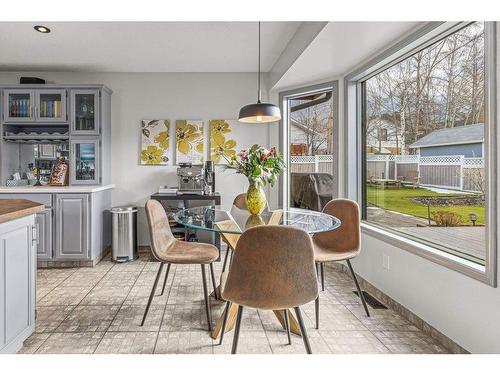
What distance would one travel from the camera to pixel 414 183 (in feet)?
8.57

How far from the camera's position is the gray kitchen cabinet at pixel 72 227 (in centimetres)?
362

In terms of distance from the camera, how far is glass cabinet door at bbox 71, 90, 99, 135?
153 inches

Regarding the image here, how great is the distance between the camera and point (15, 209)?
6.08 feet

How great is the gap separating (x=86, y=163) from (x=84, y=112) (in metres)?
0.64

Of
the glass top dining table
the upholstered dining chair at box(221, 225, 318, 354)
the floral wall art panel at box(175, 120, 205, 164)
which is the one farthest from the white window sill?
the floral wall art panel at box(175, 120, 205, 164)

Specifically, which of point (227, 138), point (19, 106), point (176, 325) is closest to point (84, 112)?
point (19, 106)

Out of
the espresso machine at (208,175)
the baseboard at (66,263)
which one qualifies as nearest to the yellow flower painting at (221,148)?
the espresso machine at (208,175)

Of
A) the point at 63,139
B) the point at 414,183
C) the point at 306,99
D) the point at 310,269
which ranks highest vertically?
the point at 306,99

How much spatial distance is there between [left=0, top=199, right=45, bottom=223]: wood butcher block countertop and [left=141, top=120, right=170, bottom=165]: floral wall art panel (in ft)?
7.26

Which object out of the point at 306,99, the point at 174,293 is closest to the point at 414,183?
the point at 306,99

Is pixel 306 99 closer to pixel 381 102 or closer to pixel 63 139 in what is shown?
pixel 381 102

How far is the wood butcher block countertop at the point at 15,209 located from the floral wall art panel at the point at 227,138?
253 centimetres
